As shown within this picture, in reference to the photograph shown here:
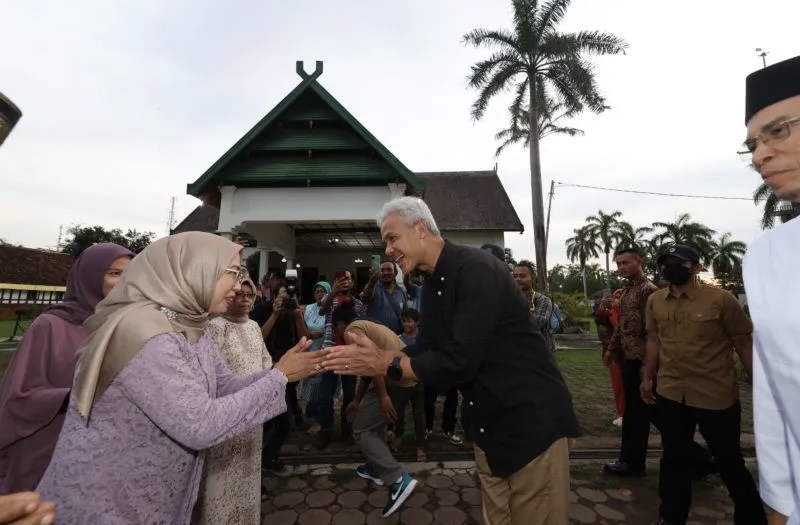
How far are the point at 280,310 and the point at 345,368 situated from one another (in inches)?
102

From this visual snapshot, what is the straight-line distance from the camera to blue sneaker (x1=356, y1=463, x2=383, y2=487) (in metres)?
3.71

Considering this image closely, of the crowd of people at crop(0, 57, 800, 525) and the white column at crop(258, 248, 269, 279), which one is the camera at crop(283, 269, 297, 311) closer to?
the crowd of people at crop(0, 57, 800, 525)

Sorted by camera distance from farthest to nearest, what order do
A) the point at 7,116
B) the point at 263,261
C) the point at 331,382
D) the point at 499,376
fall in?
the point at 263,261 → the point at 331,382 → the point at 499,376 → the point at 7,116

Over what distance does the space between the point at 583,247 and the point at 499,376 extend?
2512 inches

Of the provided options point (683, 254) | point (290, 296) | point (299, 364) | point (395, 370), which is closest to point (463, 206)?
point (290, 296)

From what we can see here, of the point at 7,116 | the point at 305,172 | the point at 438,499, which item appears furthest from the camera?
the point at 305,172

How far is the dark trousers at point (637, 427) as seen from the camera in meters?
3.79

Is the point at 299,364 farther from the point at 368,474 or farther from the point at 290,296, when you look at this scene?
the point at 290,296

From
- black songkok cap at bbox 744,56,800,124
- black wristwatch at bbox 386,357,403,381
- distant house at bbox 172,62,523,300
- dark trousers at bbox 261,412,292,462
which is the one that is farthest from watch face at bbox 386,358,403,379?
distant house at bbox 172,62,523,300

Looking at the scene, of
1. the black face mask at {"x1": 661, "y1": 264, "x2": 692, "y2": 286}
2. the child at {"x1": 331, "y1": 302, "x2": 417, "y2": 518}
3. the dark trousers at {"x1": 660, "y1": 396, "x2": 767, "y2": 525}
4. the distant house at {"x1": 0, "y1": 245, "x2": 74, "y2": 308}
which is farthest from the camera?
the distant house at {"x1": 0, "y1": 245, "x2": 74, "y2": 308}

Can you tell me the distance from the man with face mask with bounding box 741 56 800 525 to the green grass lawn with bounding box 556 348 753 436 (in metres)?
4.51

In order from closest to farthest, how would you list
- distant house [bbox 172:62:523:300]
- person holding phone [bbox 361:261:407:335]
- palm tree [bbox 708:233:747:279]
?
person holding phone [bbox 361:261:407:335], distant house [bbox 172:62:523:300], palm tree [bbox 708:233:747:279]

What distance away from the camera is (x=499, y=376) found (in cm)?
189

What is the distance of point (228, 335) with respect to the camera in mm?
2721
